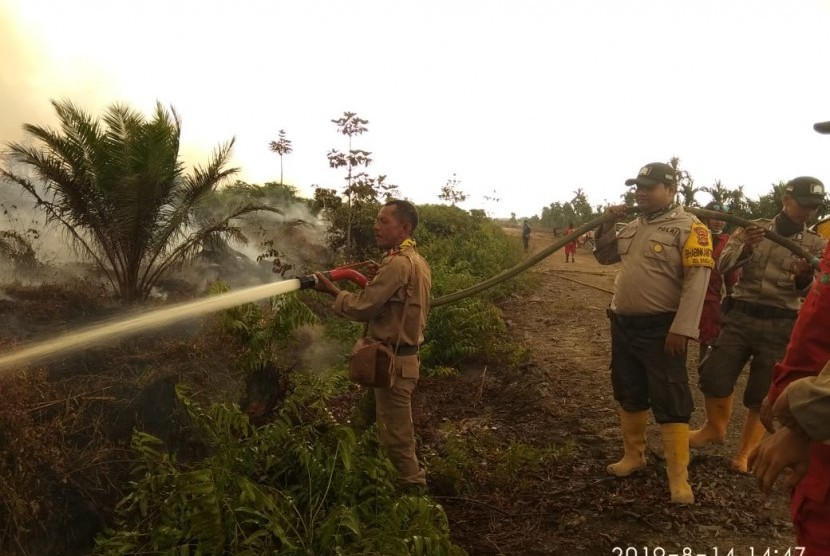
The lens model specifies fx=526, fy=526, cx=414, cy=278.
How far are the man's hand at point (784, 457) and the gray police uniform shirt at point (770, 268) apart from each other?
107 inches

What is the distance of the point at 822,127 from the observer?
68.6 inches

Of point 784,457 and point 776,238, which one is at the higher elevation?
point 776,238

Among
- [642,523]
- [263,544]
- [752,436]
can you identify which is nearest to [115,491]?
[263,544]

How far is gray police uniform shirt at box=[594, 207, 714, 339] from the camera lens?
11.1ft

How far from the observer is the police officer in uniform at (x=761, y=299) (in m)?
3.76

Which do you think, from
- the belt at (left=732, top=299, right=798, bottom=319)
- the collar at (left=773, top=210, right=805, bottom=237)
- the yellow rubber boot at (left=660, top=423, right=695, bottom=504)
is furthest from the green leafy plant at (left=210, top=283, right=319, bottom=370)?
the collar at (left=773, top=210, right=805, bottom=237)

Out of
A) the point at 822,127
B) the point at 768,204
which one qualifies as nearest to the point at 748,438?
the point at 822,127

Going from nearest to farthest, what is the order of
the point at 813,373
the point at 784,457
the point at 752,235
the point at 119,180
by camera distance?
the point at 784,457 < the point at 813,373 < the point at 752,235 < the point at 119,180

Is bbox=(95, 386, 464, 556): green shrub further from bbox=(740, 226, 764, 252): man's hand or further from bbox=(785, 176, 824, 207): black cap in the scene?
bbox=(785, 176, 824, 207): black cap

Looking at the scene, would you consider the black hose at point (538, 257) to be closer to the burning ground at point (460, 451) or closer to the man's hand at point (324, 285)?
the man's hand at point (324, 285)

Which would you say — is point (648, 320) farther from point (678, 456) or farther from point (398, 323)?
point (398, 323)
